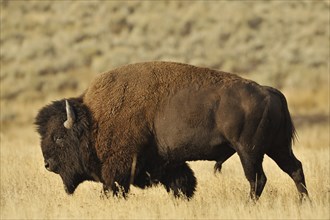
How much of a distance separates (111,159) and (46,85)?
672 inches

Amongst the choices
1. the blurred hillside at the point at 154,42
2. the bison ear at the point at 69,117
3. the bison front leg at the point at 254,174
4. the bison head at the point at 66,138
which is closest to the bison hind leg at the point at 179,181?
the bison front leg at the point at 254,174

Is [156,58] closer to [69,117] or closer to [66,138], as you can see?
[66,138]

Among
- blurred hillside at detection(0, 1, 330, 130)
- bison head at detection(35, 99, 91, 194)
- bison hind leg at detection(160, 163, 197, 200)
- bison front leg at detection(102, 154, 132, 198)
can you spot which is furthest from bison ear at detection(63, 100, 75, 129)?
blurred hillside at detection(0, 1, 330, 130)

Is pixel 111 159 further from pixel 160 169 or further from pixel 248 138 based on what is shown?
pixel 248 138

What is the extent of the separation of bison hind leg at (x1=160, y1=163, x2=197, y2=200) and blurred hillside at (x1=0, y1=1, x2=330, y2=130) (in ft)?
42.3

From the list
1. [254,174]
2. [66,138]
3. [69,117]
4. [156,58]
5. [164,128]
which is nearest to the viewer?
[254,174]

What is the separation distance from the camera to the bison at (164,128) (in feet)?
27.4

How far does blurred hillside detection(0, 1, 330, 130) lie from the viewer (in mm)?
24750

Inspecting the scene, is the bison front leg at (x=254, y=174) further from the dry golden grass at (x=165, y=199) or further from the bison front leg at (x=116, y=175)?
the bison front leg at (x=116, y=175)

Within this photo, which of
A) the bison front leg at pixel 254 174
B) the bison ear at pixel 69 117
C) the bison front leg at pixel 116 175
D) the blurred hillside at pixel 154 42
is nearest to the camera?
the bison front leg at pixel 254 174

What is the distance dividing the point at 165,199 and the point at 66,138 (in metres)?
1.44

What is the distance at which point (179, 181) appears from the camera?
8.98m

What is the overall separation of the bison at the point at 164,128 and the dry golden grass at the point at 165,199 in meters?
0.33

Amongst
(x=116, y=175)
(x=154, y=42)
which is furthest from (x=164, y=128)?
(x=154, y=42)
